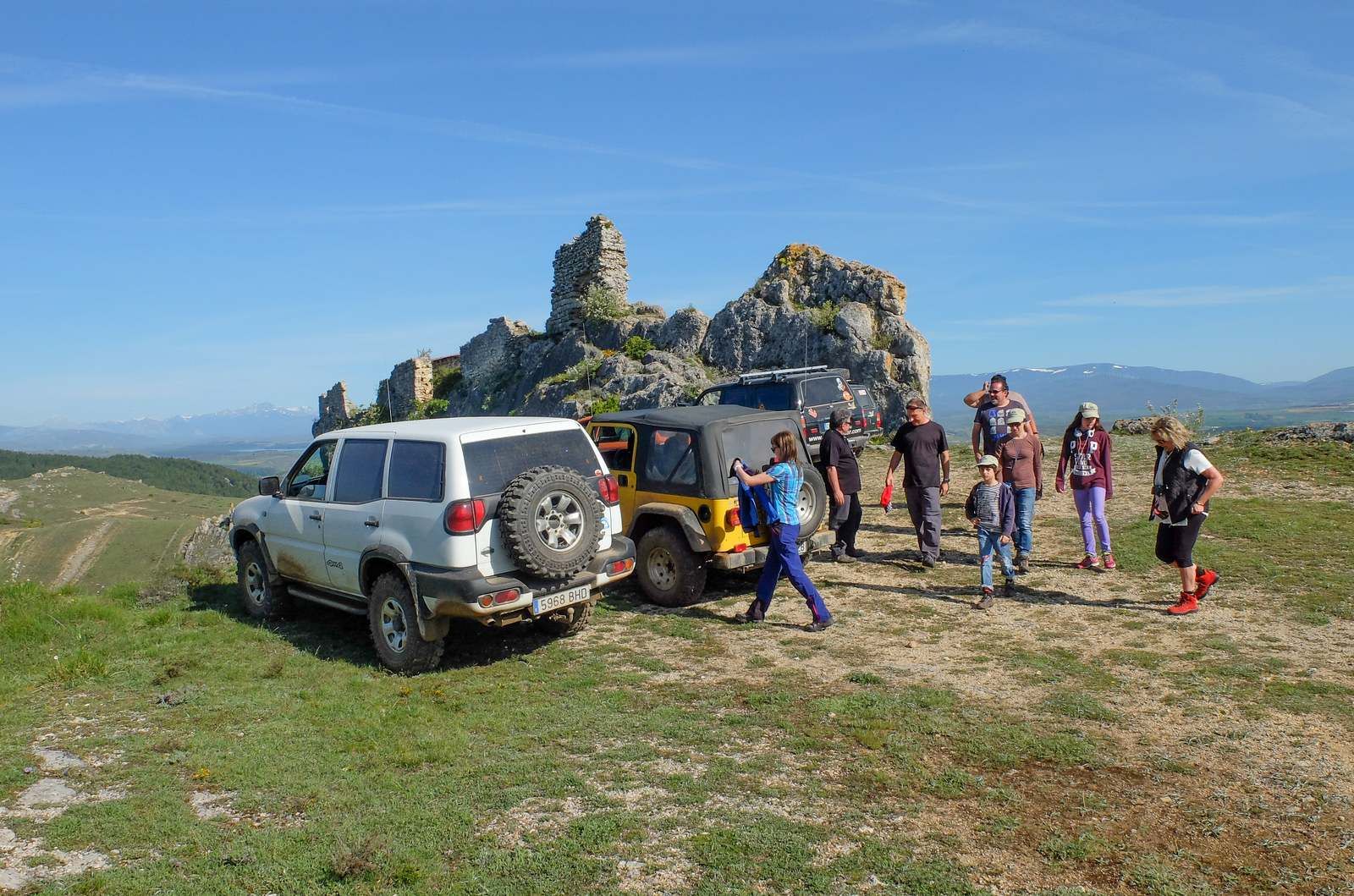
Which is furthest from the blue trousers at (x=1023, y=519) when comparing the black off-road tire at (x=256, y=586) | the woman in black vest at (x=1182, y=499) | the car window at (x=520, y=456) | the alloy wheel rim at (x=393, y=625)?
the black off-road tire at (x=256, y=586)

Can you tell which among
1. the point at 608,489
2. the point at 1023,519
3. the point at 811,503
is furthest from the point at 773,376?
the point at 608,489

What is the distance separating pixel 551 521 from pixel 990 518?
4639mm

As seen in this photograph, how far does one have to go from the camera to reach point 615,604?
30.1 ft

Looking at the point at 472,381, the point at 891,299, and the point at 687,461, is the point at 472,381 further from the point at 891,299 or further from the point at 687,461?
the point at 687,461

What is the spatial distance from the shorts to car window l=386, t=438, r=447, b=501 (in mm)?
6763

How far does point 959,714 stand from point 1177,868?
198cm

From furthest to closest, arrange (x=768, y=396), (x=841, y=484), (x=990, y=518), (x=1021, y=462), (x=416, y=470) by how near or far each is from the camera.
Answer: (x=768, y=396) → (x=841, y=484) → (x=1021, y=462) → (x=990, y=518) → (x=416, y=470)

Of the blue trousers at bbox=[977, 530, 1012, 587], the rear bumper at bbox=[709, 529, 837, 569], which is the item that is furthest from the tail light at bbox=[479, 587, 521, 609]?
the blue trousers at bbox=[977, 530, 1012, 587]

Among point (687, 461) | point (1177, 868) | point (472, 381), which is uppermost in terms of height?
point (472, 381)

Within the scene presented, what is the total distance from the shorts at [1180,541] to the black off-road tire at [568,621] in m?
5.57

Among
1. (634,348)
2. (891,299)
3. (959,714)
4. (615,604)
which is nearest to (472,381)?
(634,348)

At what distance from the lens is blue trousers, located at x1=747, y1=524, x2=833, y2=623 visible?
7.91 meters

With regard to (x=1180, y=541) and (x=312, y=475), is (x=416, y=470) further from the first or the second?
(x=1180, y=541)

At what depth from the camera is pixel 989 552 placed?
28.7 ft
